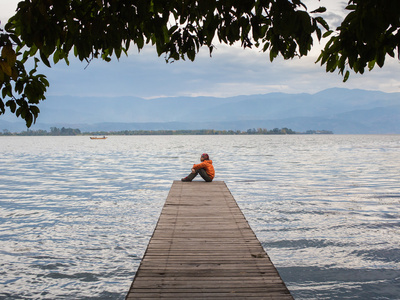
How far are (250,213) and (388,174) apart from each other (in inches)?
725

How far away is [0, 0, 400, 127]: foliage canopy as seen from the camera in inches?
154

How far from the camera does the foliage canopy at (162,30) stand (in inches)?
154

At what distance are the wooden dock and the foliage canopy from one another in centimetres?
312

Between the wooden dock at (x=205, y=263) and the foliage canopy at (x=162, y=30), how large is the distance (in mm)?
3118

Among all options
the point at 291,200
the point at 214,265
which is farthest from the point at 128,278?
the point at 291,200

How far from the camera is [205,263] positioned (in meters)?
7.09

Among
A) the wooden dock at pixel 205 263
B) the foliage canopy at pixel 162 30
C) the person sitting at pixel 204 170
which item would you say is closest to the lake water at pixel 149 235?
the wooden dock at pixel 205 263

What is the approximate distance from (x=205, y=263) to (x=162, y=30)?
4.14 metres

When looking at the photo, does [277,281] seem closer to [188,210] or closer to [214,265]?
[214,265]

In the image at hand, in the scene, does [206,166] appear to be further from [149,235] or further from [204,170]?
[149,235]

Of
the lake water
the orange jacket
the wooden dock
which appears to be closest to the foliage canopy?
the wooden dock

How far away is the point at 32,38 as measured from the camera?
4.19m

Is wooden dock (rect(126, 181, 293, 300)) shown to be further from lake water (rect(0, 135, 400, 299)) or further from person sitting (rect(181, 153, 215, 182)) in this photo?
person sitting (rect(181, 153, 215, 182))

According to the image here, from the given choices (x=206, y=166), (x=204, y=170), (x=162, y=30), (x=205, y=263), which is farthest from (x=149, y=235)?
(x=162, y=30)
